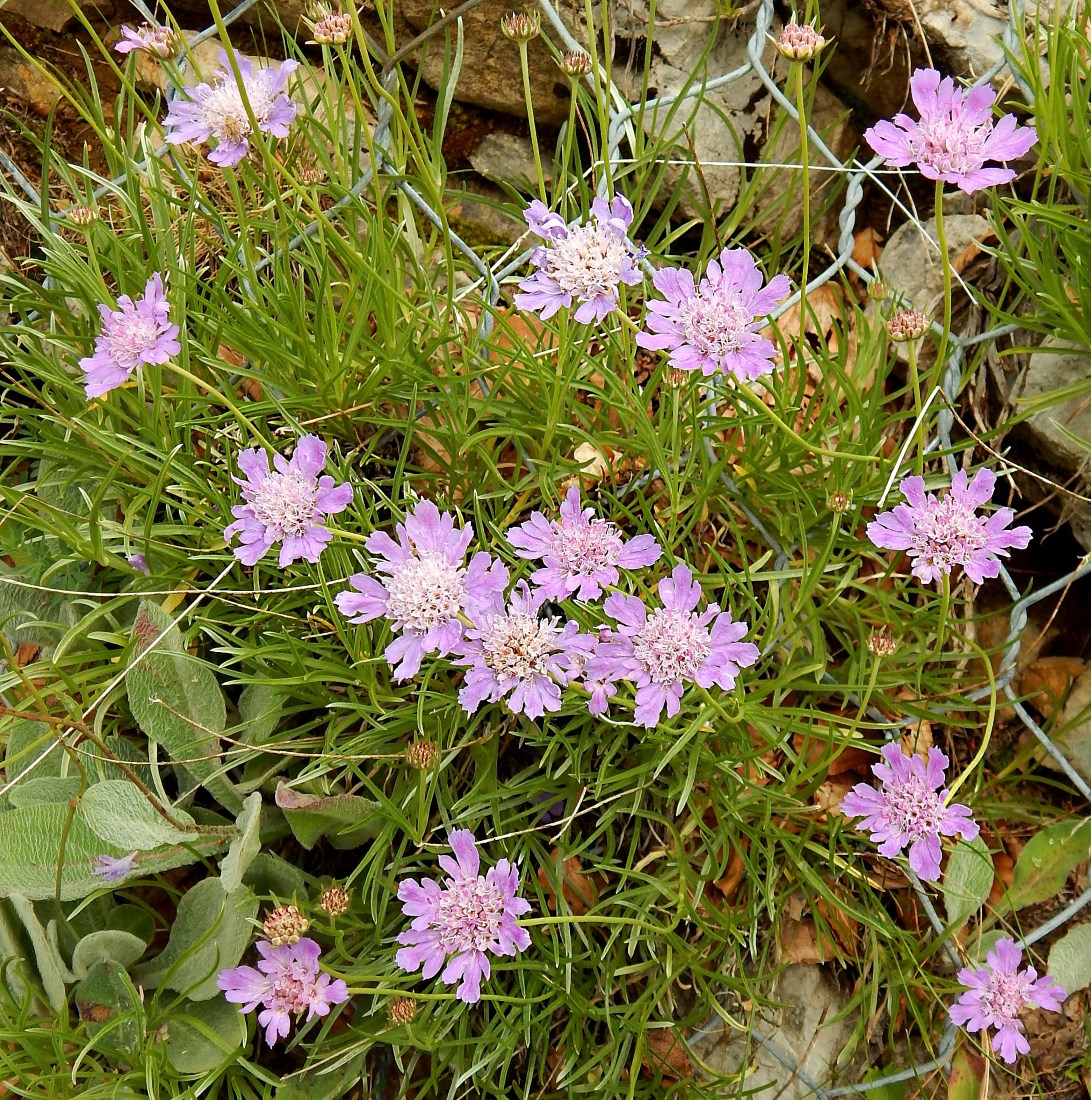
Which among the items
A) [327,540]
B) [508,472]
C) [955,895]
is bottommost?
[955,895]

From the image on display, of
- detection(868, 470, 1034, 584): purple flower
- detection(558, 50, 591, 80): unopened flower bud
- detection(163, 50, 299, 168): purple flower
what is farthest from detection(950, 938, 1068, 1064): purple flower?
detection(163, 50, 299, 168): purple flower

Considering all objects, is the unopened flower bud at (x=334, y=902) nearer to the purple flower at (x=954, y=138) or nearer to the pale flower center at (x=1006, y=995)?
the pale flower center at (x=1006, y=995)

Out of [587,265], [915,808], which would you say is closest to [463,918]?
[915,808]

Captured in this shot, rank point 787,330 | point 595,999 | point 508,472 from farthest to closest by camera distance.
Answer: point 787,330
point 508,472
point 595,999

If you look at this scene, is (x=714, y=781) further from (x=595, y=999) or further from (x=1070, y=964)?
(x=1070, y=964)

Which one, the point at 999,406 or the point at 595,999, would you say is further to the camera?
the point at 999,406

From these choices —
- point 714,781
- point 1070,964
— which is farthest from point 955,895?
point 714,781
